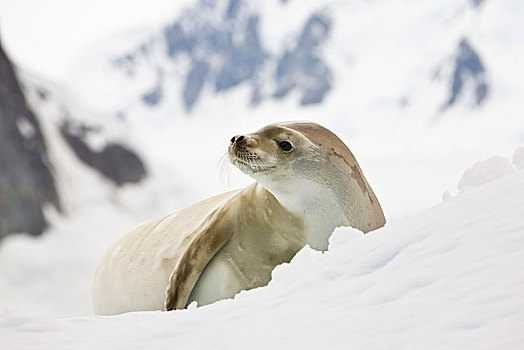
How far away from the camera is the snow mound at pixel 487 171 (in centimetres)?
268

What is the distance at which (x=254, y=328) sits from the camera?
1.36 metres

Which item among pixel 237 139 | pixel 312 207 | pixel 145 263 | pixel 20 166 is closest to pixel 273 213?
pixel 312 207

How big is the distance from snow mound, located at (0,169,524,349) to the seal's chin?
0.80 metres

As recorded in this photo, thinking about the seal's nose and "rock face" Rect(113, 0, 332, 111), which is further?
"rock face" Rect(113, 0, 332, 111)

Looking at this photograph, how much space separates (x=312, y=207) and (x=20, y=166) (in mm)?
6309

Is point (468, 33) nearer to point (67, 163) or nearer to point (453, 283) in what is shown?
point (67, 163)

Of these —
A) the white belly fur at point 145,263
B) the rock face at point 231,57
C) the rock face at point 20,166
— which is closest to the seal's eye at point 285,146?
the white belly fur at point 145,263

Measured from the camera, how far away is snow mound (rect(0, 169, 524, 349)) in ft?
3.60

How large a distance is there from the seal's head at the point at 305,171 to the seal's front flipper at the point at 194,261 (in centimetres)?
32

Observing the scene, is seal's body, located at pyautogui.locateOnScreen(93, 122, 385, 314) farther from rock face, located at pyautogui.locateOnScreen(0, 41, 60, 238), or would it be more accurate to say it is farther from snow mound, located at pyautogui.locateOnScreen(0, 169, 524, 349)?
rock face, located at pyautogui.locateOnScreen(0, 41, 60, 238)

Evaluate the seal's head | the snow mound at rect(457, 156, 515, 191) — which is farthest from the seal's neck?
the snow mound at rect(457, 156, 515, 191)

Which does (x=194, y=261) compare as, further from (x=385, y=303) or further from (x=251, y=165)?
(x=385, y=303)

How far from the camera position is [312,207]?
2.73 metres

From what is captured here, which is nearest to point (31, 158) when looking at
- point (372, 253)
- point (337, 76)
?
point (372, 253)
